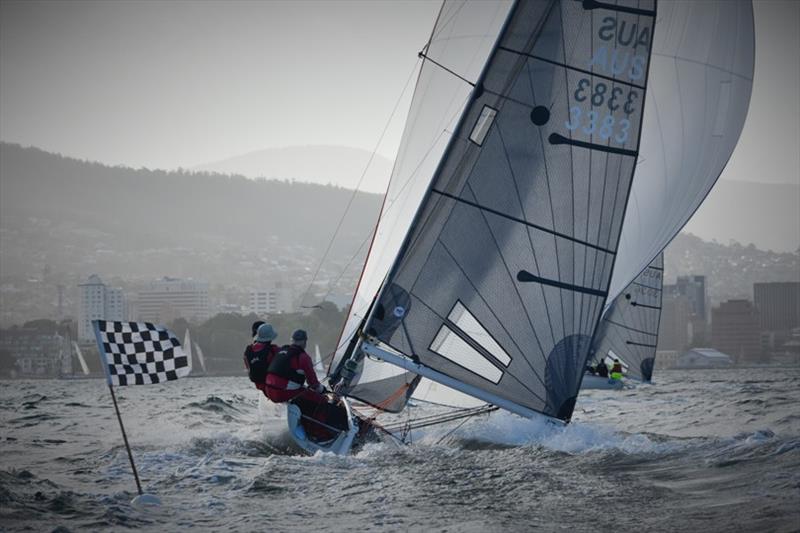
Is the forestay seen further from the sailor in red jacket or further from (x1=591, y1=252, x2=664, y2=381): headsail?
(x1=591, y1=252, x2=664, y2=381): headsail

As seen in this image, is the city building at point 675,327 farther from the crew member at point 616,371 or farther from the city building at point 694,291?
the crew member at point 616,371

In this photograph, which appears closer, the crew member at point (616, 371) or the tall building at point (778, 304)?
the crew member at point (616, 371)

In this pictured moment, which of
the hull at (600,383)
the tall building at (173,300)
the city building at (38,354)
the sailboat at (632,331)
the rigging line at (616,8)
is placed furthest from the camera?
the tall building at (173,300)

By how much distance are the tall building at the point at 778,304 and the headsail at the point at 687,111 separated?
16022 cm

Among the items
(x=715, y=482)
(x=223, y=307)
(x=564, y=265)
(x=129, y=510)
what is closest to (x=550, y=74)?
(x=564, y=265)

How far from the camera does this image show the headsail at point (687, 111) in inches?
573

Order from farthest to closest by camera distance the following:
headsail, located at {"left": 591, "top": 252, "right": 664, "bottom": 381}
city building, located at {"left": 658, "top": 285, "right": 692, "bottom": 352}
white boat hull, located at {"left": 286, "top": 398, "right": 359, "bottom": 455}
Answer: city building, located at {"left": 658, "top": 285, "right": 692, "bottom": 352} < headsail, located at {"left": 591, "top": 252, "right": 664, "bottom": 381} < white boat hull, located at {"left": 286, "top": 398, "right": 359, "bottom": 455}

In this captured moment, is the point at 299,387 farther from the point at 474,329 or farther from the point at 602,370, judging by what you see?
the point at 602,370

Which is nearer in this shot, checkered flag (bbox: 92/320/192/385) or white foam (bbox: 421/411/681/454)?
checkered flag (bbox: 92/320/192/385)

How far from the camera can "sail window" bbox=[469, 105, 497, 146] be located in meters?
10.9

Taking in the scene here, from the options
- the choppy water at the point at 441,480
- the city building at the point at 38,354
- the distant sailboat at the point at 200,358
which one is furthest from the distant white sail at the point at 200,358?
the choppy water at the point at 441,480

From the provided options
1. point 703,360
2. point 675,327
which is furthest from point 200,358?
point 675,327

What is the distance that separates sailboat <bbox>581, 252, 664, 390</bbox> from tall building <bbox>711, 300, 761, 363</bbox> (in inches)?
4151

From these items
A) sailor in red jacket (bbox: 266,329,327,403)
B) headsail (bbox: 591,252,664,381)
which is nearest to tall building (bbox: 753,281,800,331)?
headsail (bbox: 591,252,664,381)
